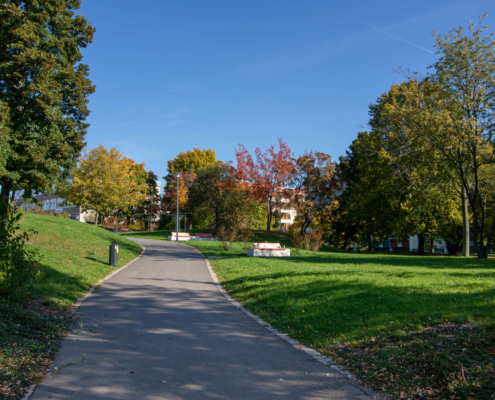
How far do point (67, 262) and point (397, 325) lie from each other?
1169 cm

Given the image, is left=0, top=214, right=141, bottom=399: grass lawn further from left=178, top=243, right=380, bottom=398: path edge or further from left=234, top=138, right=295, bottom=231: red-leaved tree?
left=234, top=138, right=295, bottom=231: red-leaved tree

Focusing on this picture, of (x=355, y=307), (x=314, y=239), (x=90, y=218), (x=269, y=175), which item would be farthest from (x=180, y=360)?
(x=90, y=218)

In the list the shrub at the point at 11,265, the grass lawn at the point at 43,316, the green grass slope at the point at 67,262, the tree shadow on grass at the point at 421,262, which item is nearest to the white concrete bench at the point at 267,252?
the tree shadow on grass at the point at 421,262

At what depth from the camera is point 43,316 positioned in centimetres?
691

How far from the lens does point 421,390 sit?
13.5 feet

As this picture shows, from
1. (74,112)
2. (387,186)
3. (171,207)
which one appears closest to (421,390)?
(74,112)

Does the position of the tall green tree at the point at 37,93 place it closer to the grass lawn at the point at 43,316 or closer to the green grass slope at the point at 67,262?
the green grass slope at the point at 67,262

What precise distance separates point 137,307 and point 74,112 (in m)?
15.2

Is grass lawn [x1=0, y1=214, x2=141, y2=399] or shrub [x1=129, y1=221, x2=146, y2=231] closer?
grass lawn [x1=0, y1=214, x2=141, y2=399]

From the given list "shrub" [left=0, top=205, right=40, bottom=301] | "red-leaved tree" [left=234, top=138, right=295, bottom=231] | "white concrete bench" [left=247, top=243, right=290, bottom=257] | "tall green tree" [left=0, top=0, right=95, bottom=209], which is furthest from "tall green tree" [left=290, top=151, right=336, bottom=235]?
"shrub" [left=0, top=205, right=40, bottom=301]

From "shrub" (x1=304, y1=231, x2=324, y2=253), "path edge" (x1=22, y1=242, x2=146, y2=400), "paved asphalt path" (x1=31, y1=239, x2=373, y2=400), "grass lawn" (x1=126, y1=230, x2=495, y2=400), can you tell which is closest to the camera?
"path edge" (x1=22, y1=242, x2=146, y2=400)

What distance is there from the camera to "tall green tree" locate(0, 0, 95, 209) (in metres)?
17.0

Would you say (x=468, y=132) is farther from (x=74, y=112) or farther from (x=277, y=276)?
(x=74, y=112)

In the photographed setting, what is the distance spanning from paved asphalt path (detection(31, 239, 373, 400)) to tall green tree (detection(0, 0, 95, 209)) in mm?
11728
